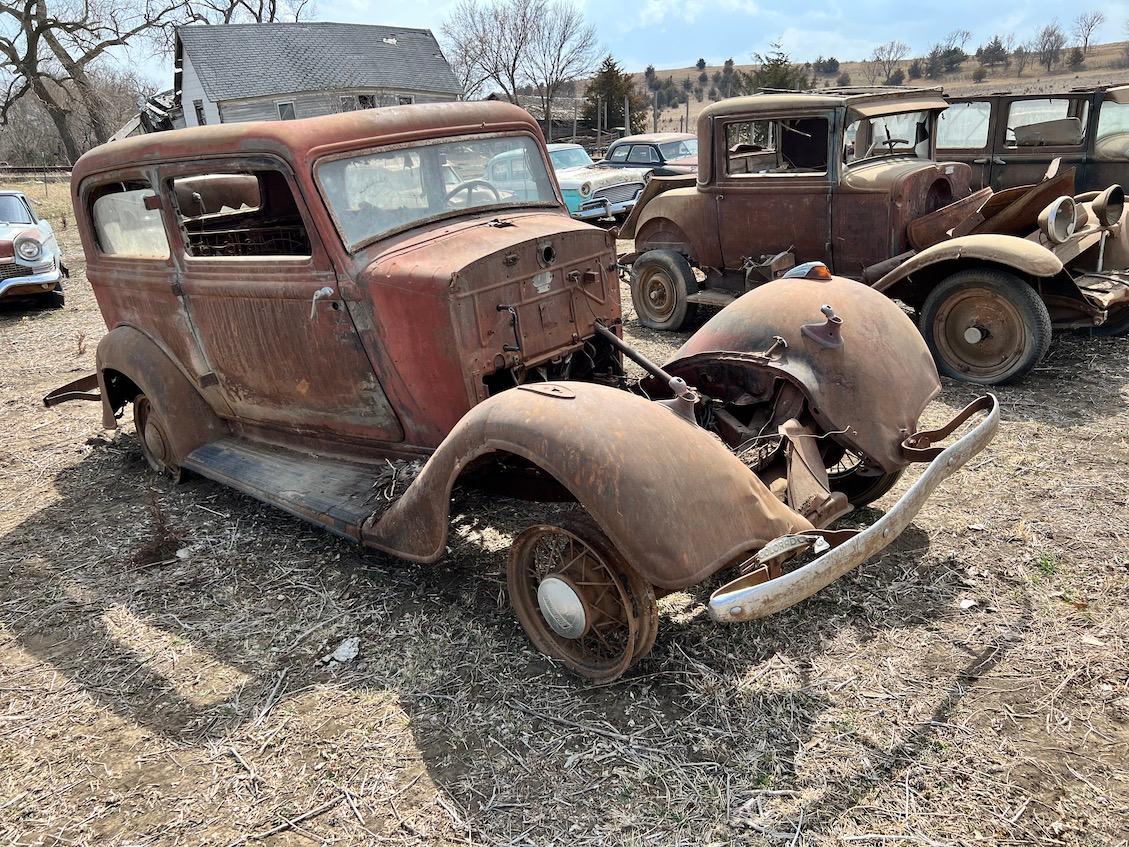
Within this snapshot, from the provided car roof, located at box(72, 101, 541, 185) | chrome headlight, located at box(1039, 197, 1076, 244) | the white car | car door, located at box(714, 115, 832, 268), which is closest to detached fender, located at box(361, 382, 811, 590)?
car roof, located at box(72, 101, 541, 185)

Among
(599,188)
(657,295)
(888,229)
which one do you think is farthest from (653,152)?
(888,229)

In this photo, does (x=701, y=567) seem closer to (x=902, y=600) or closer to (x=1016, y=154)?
(x=902, y=600)

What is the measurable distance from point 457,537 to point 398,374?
35.8 inches

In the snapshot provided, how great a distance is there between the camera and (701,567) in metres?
2.41

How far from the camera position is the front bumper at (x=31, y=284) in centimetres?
992

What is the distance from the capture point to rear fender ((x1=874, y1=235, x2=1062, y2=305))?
5.19 meters

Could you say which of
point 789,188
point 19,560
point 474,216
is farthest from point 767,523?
point 789,188

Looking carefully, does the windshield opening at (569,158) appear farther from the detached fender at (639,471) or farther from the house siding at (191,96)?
the house siding at (191,96)

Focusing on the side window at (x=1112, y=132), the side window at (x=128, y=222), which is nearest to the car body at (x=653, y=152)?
the side window at (x=1112, y=132)

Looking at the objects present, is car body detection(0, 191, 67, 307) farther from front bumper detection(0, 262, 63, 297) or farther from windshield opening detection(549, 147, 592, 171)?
windshield opening detection(549, 147, 592, 171)

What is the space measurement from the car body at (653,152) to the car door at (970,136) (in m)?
6.69

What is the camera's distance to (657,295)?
7.79 meters

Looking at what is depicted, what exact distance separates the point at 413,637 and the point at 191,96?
3670 centimetres

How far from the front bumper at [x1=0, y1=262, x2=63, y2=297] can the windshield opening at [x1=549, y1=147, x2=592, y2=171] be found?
8.25 meters
